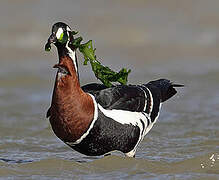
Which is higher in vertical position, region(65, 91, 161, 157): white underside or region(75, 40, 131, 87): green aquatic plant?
region(75, 40, 131, 87): green aquatic plant

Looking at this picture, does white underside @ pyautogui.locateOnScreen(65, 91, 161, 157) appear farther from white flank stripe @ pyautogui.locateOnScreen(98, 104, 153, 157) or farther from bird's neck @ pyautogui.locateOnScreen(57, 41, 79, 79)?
bird's neck @ pyautogui.locateOnScreen(57, 41, 79, 79)

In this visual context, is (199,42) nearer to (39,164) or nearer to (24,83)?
(24,83)

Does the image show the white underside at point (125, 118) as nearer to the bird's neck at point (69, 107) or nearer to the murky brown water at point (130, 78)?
the bird's neck at point (69, 107)

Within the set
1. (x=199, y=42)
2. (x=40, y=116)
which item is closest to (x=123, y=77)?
(x=40, y=116)

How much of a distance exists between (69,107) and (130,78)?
6.05 m

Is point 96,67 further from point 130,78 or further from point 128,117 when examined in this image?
point 130,78

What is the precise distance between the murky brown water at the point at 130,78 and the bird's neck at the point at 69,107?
1.32 ft

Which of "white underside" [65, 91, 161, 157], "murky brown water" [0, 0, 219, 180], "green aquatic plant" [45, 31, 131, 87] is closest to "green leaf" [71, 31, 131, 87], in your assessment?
"green aquatic plant" [45, 31, 131, 87]

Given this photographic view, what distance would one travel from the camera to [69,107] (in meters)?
7.02

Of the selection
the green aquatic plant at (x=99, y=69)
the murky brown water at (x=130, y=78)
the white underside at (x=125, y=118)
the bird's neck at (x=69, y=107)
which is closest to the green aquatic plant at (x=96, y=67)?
the green aquatic plant at (x=99, y=69)

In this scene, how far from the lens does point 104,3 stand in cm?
1734

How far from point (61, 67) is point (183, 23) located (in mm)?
9775

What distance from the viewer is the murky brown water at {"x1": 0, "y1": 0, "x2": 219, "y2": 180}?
7.35m

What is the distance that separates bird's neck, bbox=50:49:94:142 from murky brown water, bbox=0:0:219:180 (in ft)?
1.32
